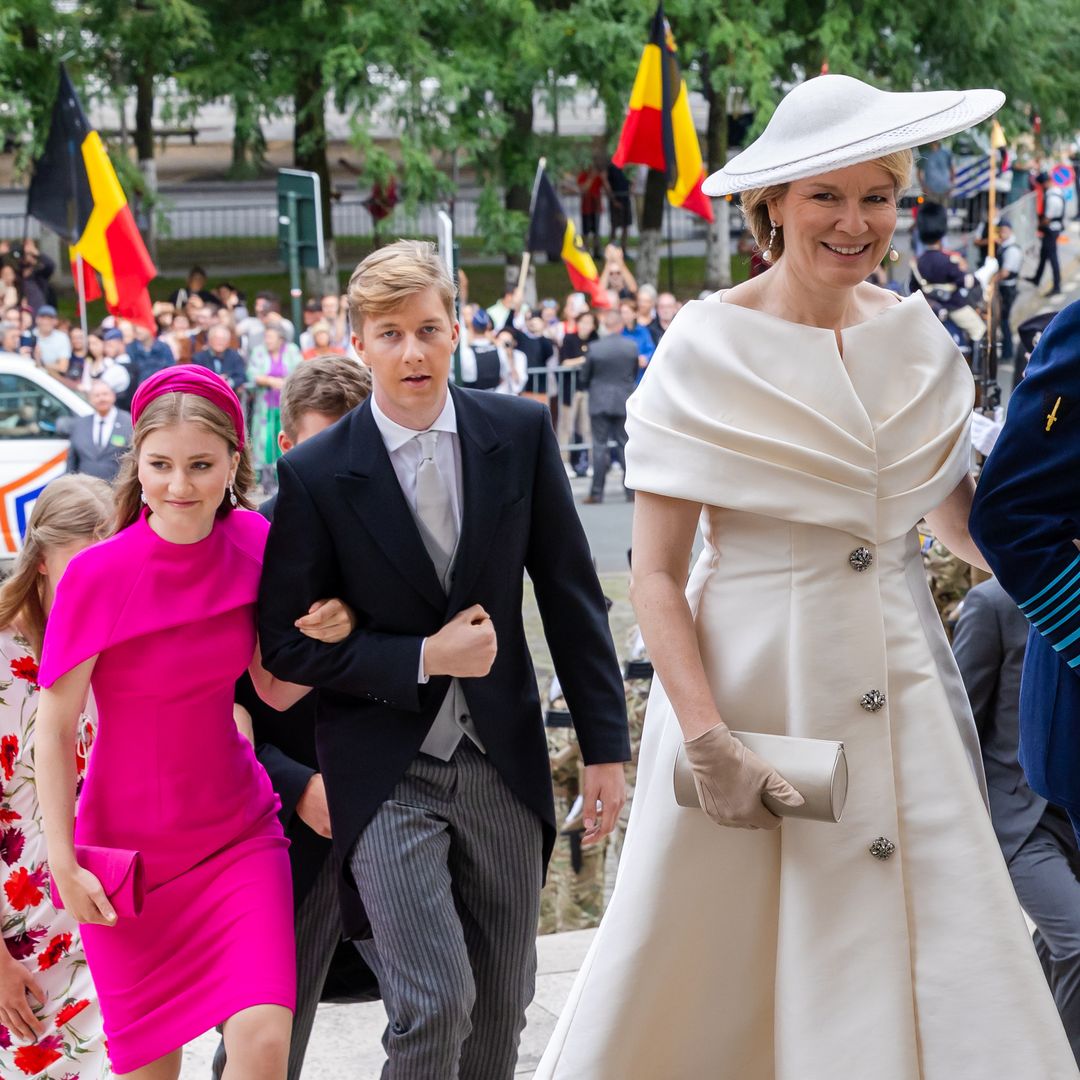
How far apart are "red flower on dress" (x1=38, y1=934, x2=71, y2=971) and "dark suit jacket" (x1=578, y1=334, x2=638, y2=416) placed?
44.3 feet

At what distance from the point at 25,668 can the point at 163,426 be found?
2.61 ft

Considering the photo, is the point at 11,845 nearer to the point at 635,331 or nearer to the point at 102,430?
the point at 102,430

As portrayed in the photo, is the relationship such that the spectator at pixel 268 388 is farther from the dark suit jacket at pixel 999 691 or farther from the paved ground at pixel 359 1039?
the dark suit jacket at pixel 999 691

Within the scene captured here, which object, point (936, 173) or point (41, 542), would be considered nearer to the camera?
point (41, 542)

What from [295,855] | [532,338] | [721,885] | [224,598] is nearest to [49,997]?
[295,855]

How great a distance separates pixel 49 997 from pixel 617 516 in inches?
517

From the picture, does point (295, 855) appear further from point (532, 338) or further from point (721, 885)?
point (532, 338)

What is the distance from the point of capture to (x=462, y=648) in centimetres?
336

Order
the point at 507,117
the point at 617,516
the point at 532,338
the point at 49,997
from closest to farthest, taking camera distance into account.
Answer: the point at 49,997 → the point at 617,516 → the point at 532,338 → the point at 507,117

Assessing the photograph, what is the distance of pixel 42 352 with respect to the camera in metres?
17.6

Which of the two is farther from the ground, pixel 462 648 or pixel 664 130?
pixel 664 130

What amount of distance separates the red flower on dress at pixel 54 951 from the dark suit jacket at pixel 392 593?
2.68ft

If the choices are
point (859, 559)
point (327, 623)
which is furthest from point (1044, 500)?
point (327, 623)

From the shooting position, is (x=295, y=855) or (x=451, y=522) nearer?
(x=451, y=522)
